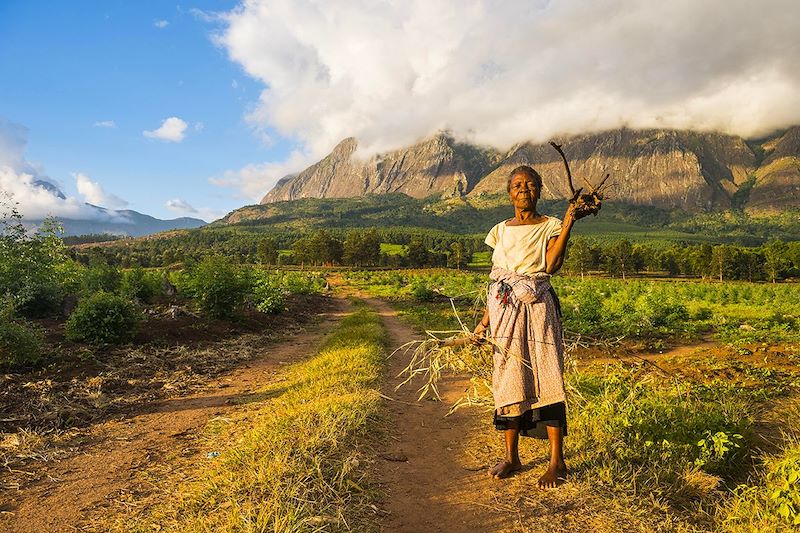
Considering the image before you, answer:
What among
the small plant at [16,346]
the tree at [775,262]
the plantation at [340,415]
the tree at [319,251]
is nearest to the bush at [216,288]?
the plantation at [340,415]

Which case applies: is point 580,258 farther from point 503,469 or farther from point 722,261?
point 503,469

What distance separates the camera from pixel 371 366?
862 centimetres

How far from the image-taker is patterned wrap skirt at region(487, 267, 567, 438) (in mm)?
3945

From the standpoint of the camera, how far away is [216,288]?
15055 millimetres

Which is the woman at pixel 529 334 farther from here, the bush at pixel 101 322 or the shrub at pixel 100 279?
the shrub at pixel 100 279

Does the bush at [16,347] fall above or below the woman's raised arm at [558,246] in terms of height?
below

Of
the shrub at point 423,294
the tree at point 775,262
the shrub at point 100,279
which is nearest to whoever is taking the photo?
the shrub at point 100,279

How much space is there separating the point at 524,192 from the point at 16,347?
9.85 meters

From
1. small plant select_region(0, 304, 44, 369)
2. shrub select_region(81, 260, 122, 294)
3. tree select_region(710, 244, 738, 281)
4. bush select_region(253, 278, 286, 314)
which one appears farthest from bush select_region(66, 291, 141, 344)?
tree select_region(710, 244, 738, 281)

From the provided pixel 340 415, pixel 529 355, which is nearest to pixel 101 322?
pixel 340 415

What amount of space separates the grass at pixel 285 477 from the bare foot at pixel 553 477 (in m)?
1.60

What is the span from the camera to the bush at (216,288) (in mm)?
15073

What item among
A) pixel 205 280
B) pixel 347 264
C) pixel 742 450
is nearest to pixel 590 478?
pixel 742 450

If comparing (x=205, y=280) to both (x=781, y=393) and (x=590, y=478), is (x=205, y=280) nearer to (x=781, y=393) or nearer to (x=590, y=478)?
(x=590, y=478)
